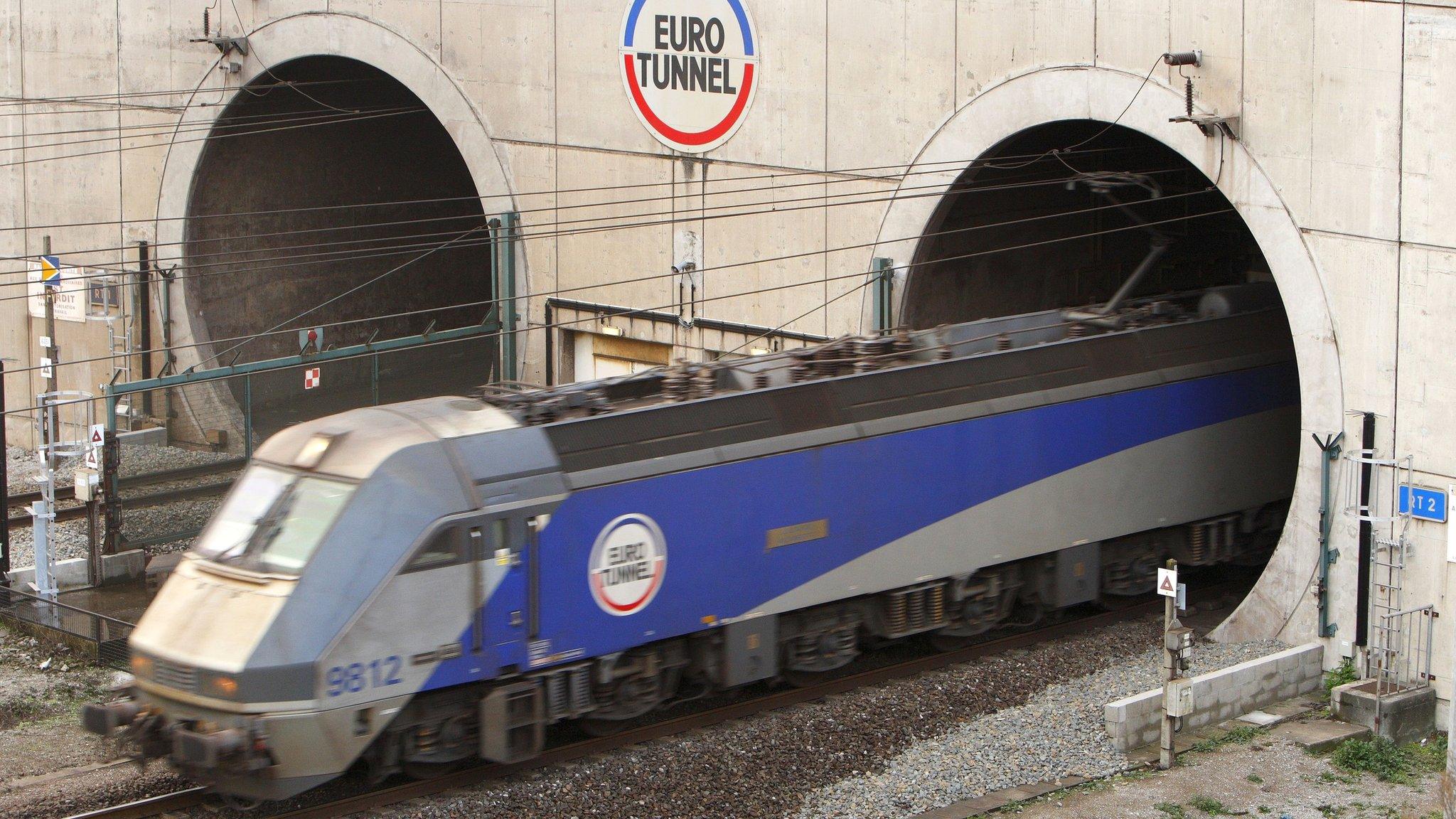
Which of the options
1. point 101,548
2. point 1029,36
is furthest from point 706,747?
point 101,548

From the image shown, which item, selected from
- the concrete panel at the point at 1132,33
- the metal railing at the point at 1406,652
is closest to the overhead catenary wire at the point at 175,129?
the concrete panel at the point at 1132,33

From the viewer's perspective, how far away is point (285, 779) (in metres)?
12.8

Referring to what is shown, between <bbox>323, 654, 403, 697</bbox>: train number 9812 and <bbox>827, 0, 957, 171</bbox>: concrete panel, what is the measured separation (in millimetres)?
11932

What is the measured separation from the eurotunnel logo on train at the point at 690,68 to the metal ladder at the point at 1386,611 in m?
11.5

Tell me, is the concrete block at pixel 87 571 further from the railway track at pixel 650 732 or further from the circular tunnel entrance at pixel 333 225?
the railway track at pixel 650 732

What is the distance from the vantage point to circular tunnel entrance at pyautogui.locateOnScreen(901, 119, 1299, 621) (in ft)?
66.8

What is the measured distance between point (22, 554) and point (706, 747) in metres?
14.0

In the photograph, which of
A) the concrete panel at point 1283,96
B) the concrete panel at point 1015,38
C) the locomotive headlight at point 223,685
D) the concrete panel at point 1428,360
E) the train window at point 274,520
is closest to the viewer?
the locomotive headlight at point 223,685

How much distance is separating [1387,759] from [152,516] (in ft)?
56.1

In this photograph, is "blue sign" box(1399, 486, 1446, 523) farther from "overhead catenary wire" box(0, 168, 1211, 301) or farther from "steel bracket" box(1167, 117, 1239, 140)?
"overhead catenary wire" box(0, 168, 1211, 301)

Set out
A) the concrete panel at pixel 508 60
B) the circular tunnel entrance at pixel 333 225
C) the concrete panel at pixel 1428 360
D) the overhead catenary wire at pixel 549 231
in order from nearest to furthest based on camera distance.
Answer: the concrete panel at pixel 1428 360
the overhead catenary wire at pixel 549 231
the concrete panel at pixel 508 60
the circular tunnel entrance at pixel 333 225

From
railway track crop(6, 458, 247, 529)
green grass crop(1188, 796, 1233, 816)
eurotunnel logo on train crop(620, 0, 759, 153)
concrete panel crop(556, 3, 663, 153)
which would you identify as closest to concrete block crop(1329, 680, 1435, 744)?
green grass crop(1188, 796, 1233, 816)

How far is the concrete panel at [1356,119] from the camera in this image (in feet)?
53.4

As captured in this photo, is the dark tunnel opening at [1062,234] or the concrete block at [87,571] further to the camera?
the dark tunnel opening at [1062,234]
